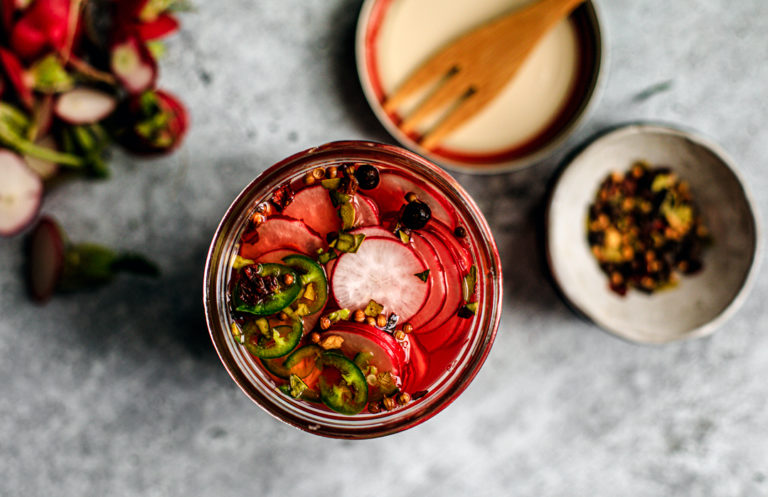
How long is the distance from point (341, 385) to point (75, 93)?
2.32ft

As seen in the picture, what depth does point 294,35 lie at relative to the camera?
98 cm

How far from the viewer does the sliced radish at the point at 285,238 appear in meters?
0.62

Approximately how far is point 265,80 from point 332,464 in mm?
714

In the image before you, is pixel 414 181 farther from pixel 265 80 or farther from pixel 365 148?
pixel 265 80

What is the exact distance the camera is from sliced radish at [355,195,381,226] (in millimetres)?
633

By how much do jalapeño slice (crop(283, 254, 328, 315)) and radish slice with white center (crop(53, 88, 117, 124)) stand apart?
549mm

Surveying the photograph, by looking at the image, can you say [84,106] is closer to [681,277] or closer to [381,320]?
[381,320]

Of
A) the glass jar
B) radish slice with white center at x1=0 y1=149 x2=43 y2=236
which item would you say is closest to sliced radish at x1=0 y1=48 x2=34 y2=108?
radish slice with white center at x1=0 y1=149 x2=43 y2=236

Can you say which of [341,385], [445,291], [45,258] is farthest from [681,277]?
[45,258]

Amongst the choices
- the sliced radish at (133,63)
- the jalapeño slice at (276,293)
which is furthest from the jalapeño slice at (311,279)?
the sliced radish at (133,63)

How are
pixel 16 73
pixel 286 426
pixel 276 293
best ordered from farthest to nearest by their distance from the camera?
pixel 286 426 → pixel 16 73 → pixel 276 293

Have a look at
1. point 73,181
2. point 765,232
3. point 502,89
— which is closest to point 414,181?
point 502,89

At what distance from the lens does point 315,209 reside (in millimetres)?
639

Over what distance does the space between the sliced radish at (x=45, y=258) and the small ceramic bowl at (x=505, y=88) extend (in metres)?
0.61
